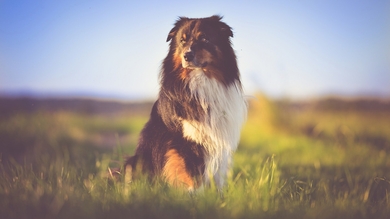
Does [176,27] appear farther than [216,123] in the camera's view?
Yes

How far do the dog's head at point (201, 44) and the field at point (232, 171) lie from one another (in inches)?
37.3

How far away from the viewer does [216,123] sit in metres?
3.50

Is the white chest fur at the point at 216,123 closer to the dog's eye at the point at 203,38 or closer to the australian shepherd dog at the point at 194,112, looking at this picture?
the australian shepherd dog at the point at 194,112

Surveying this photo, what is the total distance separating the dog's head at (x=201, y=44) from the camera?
11.2ft

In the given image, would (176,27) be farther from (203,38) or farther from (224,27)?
(224,27)

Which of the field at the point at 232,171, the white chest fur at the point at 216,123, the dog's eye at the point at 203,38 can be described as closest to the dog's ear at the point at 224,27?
the dog's eye at the point at 203,38

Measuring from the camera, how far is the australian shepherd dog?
3.35 metres

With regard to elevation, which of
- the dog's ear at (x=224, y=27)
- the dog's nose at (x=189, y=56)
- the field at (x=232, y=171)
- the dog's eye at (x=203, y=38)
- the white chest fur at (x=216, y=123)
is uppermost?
the dog's ear at (x=224, y=27)

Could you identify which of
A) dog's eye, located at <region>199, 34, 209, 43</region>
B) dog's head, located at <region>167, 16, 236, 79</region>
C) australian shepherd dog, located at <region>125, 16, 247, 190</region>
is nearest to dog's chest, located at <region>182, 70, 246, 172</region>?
australian shepherd dog, located at <region>125, 16, 247, 190</region>

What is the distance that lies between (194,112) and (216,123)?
10.2 inches

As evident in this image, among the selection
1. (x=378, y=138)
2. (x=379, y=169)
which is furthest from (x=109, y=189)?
(x=378, y=138)

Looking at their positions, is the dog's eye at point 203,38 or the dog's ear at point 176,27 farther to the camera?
the dog's ear at point 176,27

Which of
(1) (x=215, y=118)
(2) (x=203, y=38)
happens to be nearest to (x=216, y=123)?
(1) (x=215, y=118)

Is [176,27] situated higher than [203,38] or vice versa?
[176,27]
